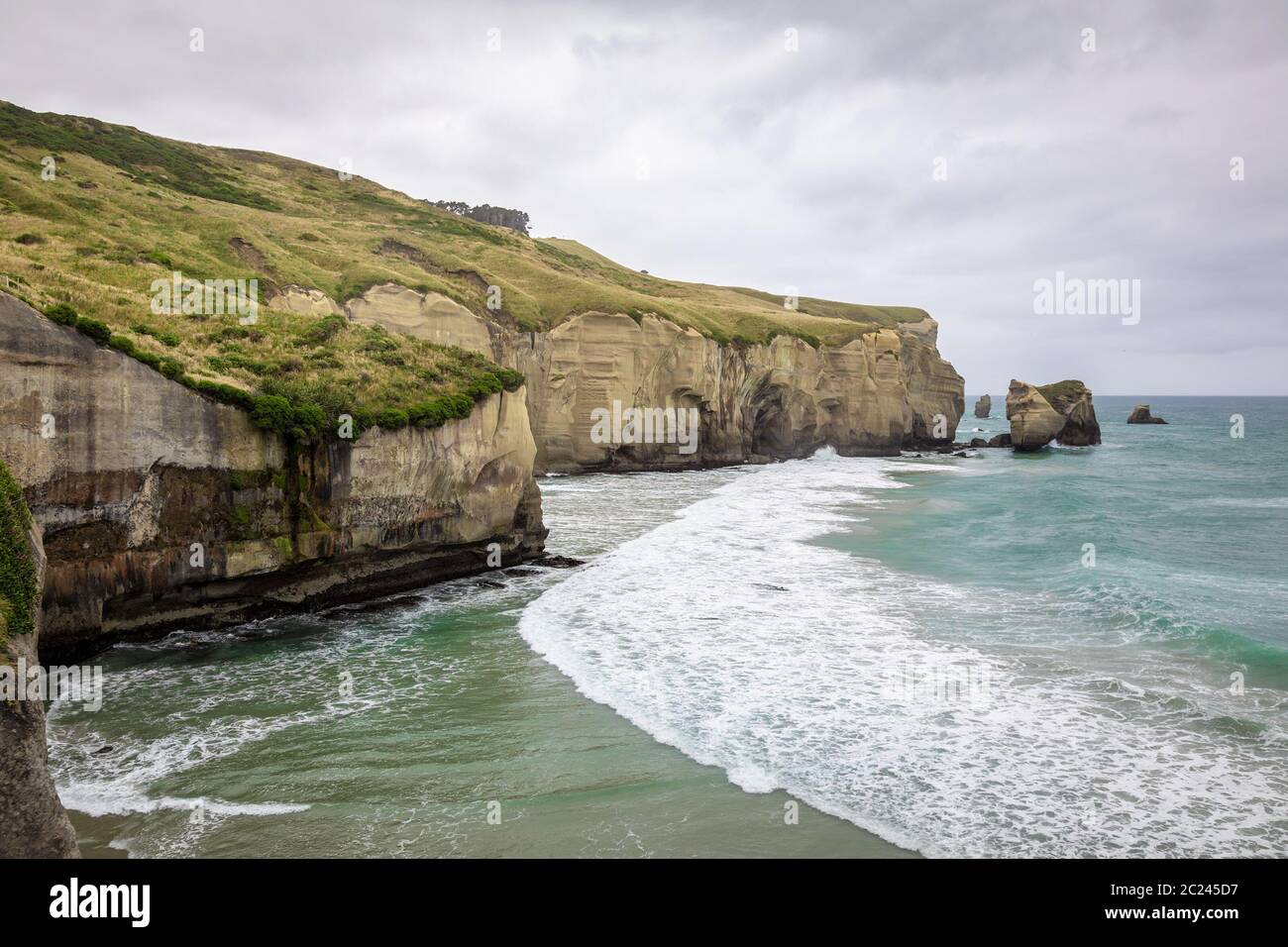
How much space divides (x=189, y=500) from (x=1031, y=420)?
7974 centimetres

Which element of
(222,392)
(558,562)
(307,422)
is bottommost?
(558,562)

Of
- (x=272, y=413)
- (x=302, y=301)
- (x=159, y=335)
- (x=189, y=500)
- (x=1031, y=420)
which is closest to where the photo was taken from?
(x=189, y=500)

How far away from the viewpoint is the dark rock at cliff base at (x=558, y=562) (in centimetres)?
2440

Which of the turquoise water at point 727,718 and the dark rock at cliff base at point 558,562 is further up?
the dark rock at cliff base at point 558,562

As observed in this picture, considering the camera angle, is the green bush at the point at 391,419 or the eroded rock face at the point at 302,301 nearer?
the green bush at the point at 391,419

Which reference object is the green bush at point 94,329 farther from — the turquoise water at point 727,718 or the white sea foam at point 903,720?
the white sea foam at point 903,720

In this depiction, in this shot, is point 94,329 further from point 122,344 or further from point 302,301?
point 302,301

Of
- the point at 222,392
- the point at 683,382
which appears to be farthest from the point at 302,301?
the point at 222,392

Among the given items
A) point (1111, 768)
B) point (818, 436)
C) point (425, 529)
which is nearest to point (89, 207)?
point (425, 529)

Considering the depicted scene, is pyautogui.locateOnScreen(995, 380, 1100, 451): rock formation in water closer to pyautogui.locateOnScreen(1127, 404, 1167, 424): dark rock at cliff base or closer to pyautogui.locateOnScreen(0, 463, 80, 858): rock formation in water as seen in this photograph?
pyautogui.locateOnScreen(1127, 404, 1167, 424): dark rock at cliff base

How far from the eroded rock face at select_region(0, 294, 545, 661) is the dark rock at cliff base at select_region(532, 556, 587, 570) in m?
2.79

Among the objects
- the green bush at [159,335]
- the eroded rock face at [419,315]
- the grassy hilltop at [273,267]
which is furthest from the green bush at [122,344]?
the eroded rock face at [419,315]

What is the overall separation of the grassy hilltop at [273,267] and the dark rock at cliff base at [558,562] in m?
5.40

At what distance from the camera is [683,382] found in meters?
58.0
